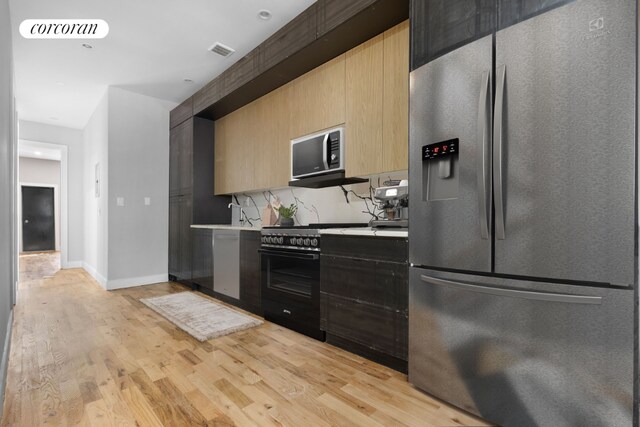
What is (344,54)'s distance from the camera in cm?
263

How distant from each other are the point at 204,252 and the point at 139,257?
1272 mm

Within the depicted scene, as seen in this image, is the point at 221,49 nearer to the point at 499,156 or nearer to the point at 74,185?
the point at 499,156

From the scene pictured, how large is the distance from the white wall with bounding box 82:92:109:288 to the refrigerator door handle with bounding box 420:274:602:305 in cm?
437

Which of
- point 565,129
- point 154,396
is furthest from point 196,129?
point 565,129

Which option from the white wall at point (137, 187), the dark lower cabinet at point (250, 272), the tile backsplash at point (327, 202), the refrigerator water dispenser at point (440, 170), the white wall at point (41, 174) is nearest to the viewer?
the refrigerator water dispenser at point (440, 170)

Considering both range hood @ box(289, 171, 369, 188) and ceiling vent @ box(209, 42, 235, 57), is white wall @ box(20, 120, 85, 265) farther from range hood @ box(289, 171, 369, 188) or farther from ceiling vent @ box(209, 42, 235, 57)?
range hood @ box(289, 171, 369, 188)

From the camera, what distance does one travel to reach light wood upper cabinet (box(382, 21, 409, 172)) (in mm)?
2189

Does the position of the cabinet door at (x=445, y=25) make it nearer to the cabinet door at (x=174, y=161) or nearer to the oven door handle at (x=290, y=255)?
the oven door handle at (x=290, y=255)

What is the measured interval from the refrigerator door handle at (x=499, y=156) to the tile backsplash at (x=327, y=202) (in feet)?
3.40

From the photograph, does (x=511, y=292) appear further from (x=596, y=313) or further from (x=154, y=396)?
(x=154, y=396)

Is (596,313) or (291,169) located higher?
(291,169)

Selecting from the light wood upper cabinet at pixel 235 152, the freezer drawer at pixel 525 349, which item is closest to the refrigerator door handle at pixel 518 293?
the freezer drawer at pixel 525 349

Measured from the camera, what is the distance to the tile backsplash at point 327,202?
110 inches

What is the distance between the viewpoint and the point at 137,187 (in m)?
4.54
